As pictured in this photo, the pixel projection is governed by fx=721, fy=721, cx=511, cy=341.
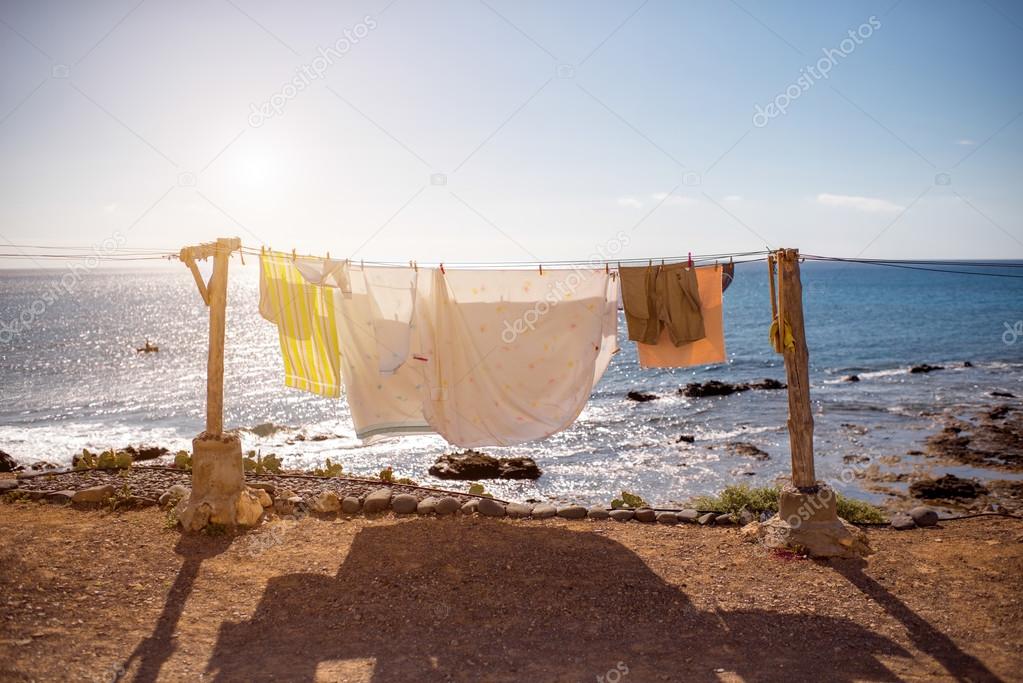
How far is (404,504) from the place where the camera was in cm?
1041

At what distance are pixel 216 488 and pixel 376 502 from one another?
2184 millimetres

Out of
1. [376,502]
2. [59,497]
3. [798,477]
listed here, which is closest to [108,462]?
[59,497]

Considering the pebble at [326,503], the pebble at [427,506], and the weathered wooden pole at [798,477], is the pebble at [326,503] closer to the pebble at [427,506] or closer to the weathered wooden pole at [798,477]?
the pebble at [427,506]

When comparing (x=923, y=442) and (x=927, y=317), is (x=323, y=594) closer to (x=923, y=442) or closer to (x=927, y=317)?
(x=923, y=442)

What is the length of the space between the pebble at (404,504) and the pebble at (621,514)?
285 centimetres

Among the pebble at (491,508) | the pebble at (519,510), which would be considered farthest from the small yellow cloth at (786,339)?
the pebble at (491,508)

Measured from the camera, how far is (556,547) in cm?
913

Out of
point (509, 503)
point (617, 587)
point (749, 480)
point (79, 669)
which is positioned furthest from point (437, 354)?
point (749, 480)

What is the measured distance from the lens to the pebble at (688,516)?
10344 mm

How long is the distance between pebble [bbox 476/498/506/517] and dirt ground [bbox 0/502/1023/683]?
32 cm

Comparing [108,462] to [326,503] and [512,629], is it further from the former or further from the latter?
[512,629]

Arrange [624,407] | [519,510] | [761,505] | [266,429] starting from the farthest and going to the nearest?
[624,407] < [266,429] < [761,505] < [519,510]

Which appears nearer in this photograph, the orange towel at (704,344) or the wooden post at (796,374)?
the wooden post at (796,374)

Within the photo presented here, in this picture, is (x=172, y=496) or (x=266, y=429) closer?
(x=172, y=496)
